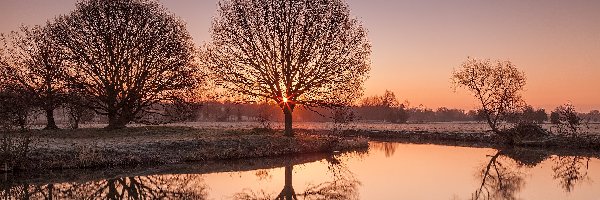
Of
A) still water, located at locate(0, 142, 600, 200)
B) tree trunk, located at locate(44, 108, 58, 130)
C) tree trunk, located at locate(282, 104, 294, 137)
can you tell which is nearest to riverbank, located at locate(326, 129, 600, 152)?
still water, located at locate(0, 142, 600, 200)

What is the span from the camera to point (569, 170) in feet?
102

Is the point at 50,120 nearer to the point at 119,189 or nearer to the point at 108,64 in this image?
the point at 108,64

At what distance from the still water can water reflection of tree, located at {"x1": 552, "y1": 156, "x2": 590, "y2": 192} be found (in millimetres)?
59

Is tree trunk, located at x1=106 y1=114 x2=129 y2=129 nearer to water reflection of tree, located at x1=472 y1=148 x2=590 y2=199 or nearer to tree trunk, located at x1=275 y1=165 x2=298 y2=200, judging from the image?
Answer: tree trunk, located at x1=275 y1=165 x2=298 y2=200

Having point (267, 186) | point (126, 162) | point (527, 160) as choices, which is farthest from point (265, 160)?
point (527, 160)

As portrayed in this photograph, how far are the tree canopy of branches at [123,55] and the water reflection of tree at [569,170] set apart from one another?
110 ft

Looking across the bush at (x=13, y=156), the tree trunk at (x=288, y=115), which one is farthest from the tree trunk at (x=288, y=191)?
the tree trunk at (x=288, y=115)

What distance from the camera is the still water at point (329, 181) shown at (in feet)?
70.0

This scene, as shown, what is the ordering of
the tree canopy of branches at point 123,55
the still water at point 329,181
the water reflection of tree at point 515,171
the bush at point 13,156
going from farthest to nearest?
the tree canopy of branches at point 123,55 → the bush at point 13,156 → the water reflection of tree at point 515,171 → the still water at point 329,181

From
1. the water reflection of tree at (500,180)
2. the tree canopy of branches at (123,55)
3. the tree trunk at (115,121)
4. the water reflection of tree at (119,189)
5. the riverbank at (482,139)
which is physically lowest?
the water reflection of tree at (500,180)

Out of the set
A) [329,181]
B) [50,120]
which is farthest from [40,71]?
[329,181]

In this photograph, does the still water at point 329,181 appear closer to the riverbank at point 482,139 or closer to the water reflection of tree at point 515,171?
the water reflection of tree at point 515,171

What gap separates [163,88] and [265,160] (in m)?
16.4

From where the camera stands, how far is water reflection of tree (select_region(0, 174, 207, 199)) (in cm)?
2069
